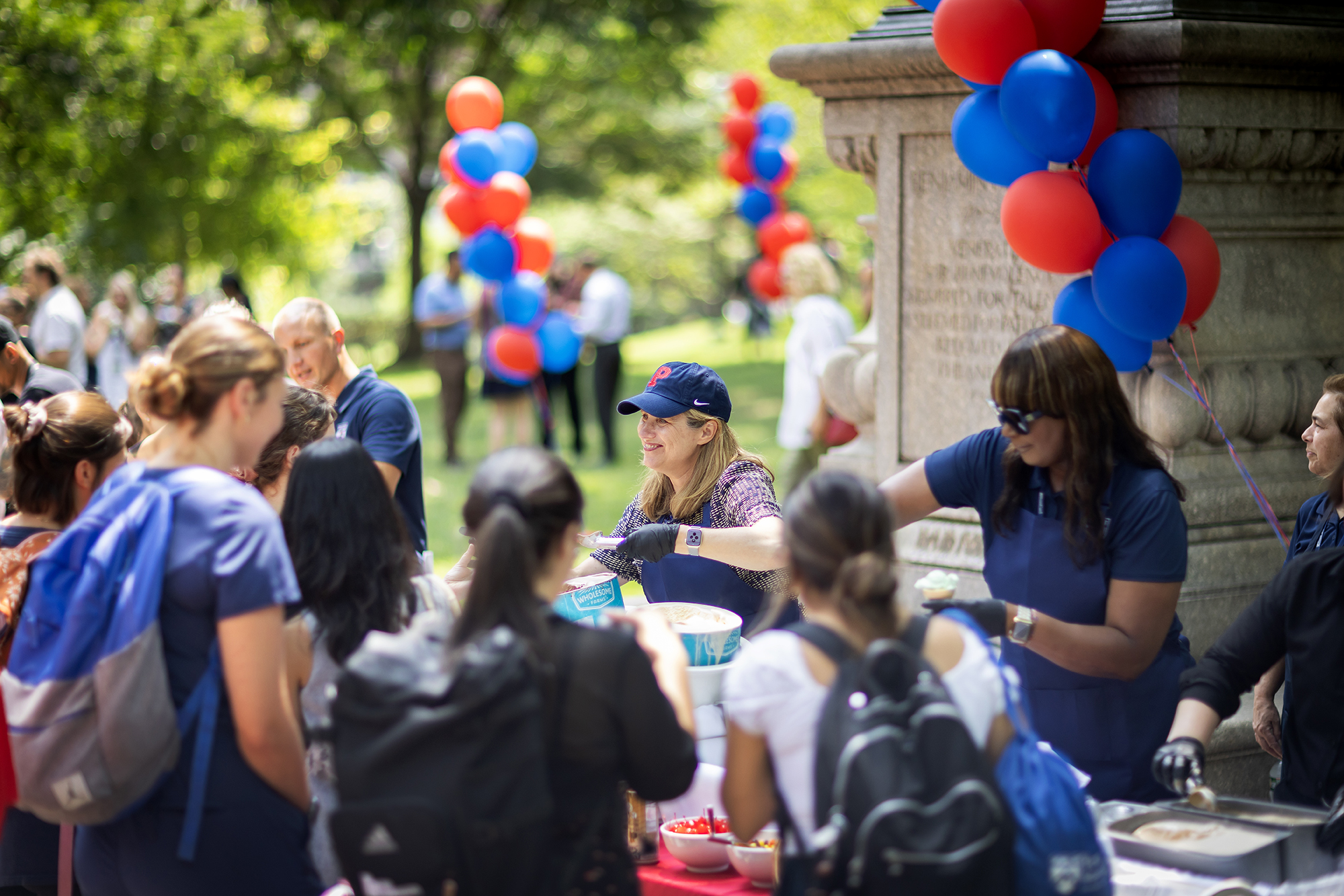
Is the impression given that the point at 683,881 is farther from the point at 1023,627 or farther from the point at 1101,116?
the point at 1101,116

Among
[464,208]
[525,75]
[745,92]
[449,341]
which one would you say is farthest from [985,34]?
[525,75]

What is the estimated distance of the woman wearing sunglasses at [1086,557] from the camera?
312cm

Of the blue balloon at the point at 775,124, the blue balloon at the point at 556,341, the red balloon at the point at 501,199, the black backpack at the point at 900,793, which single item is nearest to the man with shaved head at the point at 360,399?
the black backpack at the point at 900,793

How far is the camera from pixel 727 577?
385 centimetres

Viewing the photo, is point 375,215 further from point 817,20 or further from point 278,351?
point 278,351

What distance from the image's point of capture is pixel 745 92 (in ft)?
54.2

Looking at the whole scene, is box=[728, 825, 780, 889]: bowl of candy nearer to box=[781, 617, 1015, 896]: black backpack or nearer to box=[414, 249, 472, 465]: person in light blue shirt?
box=[781, 617, 1015, 896]: black backpack

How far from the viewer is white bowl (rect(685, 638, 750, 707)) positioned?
Result: 119 inches

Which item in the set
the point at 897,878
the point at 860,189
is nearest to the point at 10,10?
the point at 860,189

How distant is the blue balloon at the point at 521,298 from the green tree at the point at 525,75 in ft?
31.1

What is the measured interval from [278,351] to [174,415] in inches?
9.0

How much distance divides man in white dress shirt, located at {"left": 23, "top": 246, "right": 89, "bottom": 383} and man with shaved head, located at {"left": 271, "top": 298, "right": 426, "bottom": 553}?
413 centimetres

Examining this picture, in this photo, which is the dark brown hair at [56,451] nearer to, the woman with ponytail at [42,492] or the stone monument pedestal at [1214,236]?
the woman with ponytail at [42,492]

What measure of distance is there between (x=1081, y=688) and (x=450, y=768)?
183 cm
